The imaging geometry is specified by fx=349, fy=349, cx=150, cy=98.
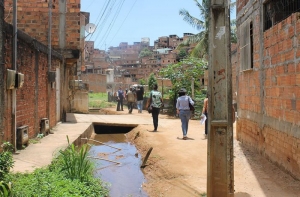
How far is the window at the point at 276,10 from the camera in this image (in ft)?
23.1

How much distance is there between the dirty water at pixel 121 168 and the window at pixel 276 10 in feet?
14.4

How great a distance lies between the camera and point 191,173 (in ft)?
22.4

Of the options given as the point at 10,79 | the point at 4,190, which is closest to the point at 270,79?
the point at 10,79

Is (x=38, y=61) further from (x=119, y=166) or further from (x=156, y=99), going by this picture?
(x=156, y=99)

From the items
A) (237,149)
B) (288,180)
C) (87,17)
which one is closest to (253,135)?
(237,149)

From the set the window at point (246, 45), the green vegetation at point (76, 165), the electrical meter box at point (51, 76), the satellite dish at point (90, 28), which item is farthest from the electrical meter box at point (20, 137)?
the satellite dish at point (90, 28)

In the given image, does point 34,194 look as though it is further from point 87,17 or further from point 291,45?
point 87,17

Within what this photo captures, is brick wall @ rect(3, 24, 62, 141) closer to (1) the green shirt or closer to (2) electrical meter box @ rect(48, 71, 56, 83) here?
(2) electrical meter box @ rect(48, 71, 56, 83)

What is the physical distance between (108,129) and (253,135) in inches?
322

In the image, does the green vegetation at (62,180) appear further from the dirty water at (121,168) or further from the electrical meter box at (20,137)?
the electrical meter box at (20,137)

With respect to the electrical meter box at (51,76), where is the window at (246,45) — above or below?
above

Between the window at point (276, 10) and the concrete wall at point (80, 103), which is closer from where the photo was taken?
the window at point (276, 10)

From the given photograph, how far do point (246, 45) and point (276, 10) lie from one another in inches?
72.9

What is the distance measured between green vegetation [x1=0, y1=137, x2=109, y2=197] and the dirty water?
0.69m
